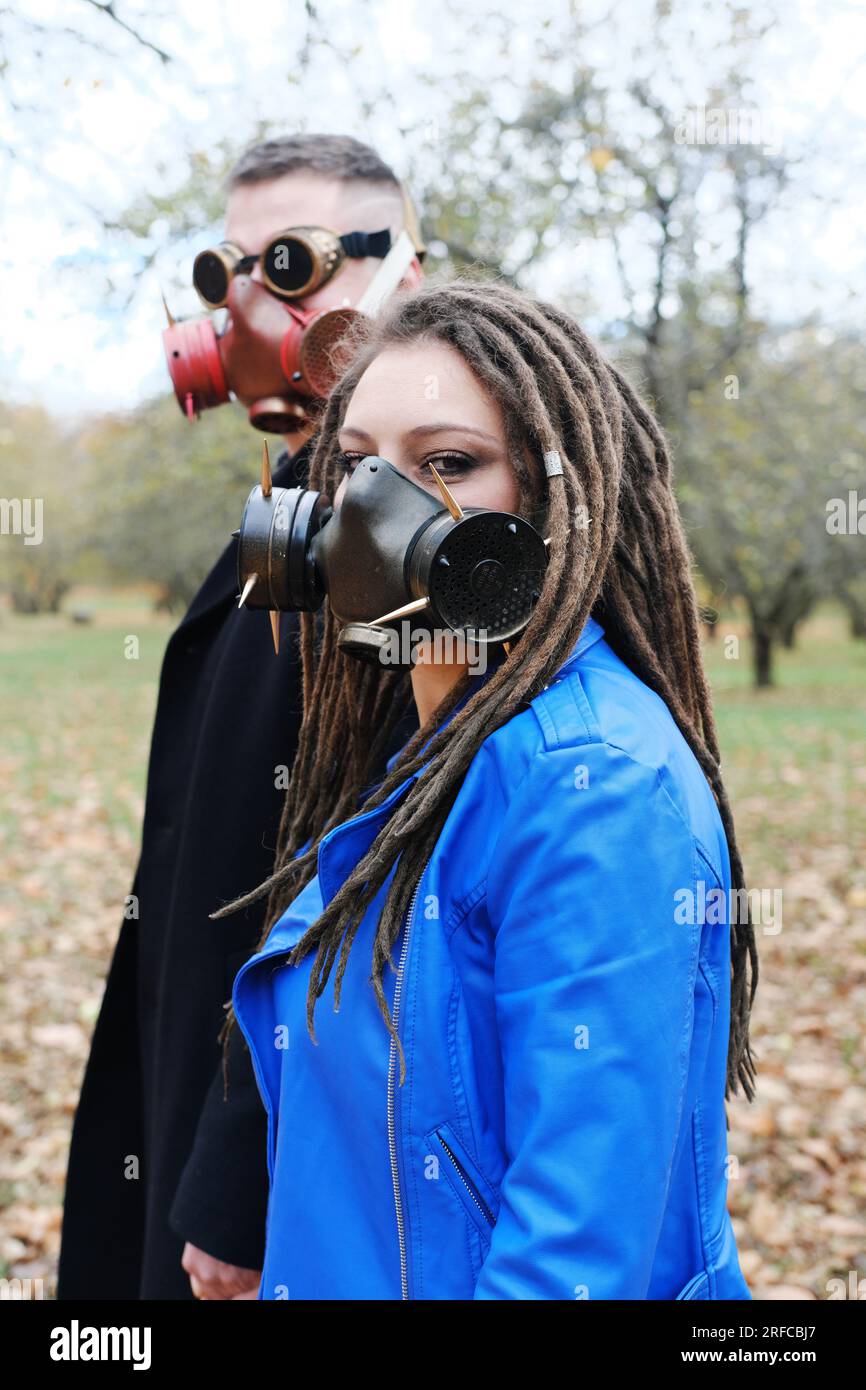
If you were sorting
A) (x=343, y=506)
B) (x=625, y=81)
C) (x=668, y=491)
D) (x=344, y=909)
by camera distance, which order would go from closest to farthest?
(x=344, y=909)
(x=343, y=506)
(x=668, y=491)
(x=625, y=81)

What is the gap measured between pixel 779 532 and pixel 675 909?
51.2 feet

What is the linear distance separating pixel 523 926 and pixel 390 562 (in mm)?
554

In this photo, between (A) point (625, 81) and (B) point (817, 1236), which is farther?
(A) point (625, 81)

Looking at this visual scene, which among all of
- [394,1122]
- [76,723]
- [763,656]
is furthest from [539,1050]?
[763,656]

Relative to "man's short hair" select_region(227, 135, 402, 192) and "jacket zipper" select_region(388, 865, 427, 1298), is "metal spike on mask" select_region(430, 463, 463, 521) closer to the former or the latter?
"jacket zipper" select_region(388, 865, 427, 1298)

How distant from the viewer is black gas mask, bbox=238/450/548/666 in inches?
55.0

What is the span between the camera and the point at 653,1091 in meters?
1.19

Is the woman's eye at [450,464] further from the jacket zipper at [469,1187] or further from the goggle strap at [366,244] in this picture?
the goggle strap at [366,244]

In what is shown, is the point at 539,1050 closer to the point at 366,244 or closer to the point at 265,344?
the point at 265,344

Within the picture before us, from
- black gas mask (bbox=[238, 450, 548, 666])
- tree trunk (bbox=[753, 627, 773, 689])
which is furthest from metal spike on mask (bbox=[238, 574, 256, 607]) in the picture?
tree trunk (bbox=[753, 627, 773, 689])

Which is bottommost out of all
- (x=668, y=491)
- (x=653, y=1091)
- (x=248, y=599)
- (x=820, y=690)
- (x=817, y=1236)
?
(x=817, y=1236)

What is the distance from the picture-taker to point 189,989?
2049mm
